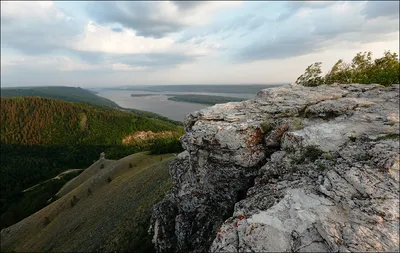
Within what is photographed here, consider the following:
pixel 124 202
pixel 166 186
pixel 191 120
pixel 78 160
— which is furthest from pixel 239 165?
pixel 78 160

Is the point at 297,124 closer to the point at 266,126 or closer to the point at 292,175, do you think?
the point at 266,126

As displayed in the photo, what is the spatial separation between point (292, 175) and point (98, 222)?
32674 mm

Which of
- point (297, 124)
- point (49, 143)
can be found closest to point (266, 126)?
point (297, 124)

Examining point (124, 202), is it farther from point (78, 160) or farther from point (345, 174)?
point (78, 160)

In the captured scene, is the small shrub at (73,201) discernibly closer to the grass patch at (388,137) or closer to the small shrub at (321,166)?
the small shrub at (321,166)

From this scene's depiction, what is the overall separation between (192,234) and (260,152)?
8248 mm

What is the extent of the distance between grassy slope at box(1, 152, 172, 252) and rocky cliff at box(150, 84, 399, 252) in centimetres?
771

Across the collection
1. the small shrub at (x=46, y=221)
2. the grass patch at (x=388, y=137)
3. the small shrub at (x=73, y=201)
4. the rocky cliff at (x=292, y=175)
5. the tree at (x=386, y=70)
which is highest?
the tree at (x=386, y=70)

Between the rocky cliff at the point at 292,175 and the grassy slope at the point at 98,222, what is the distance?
7708 mm

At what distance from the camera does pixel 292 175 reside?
9.83 m

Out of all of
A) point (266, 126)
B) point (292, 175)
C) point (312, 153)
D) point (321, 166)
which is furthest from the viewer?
point (266, 126)

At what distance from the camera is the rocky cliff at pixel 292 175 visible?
7043mm

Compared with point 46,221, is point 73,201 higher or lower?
higher

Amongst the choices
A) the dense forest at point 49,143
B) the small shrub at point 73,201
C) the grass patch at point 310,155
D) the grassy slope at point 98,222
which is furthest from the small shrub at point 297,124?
the dense forest at point 49,143
